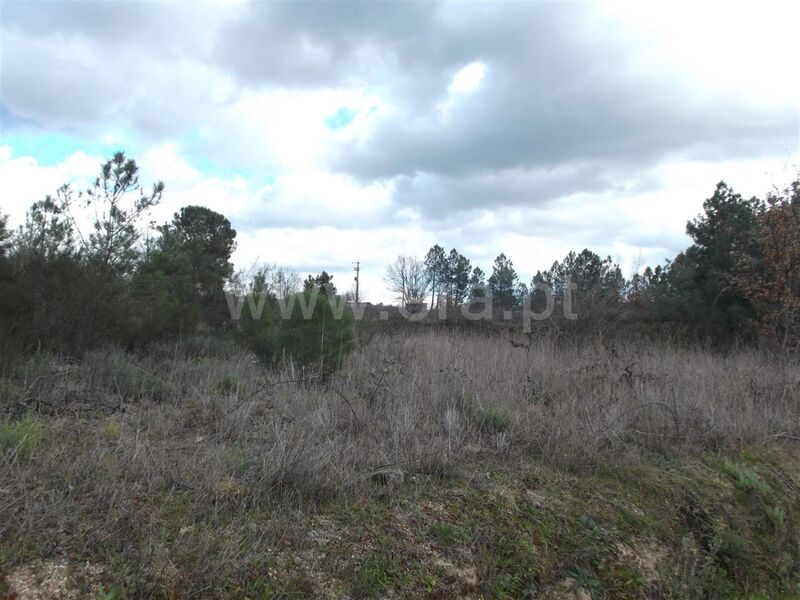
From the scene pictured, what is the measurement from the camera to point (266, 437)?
355cm

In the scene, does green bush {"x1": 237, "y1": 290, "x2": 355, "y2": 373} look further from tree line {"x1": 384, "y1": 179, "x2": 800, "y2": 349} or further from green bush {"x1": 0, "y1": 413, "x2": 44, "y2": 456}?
tree line {"x1": 384, "y1": 179, "x2": 800, "y2": 349}

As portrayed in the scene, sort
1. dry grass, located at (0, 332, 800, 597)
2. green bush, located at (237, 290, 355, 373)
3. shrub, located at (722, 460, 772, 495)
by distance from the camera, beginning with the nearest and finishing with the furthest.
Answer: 1. dry grass, located at (0, 332, 800, 597)
2. shrub, located at (722, 460, 772, 495)
3. green bush, located at (237, 290, 355, 373)

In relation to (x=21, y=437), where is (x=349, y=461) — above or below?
below

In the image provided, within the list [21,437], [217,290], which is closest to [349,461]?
[21,437]

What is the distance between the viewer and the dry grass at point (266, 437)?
7.47 ft

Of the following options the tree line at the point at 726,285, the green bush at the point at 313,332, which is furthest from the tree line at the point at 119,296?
the tree line at the point at 726,285

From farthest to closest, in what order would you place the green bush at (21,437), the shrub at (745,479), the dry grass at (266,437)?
the shrub at (745,479), the green bush at (21,437), the dry grass at (266,437)

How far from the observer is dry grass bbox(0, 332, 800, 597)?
89.7 inches

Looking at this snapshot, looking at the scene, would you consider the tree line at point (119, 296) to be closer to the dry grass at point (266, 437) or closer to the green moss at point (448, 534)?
the dry grass at point (266, 437)

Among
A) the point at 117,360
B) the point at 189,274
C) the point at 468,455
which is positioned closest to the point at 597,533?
the point at 468,455

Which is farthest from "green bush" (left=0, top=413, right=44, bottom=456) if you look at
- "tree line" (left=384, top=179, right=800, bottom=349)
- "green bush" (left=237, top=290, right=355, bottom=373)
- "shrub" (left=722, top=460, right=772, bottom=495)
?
"tree line" (left=384, top=179, right=800, bottom=349)

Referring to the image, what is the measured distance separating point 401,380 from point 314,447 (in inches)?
87.5

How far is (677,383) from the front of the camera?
6.33 m

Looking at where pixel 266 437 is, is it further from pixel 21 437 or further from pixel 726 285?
pixel 726 285
